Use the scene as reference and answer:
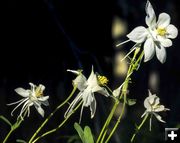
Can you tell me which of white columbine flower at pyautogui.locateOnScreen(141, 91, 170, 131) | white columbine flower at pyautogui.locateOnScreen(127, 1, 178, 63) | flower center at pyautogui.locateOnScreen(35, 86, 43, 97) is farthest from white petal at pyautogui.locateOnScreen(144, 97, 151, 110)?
flower center at pyautogui.locateOnScreen(35, 86, 43, 97)

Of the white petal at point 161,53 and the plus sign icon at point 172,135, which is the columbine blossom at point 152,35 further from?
the plus sign icon at point 172,135

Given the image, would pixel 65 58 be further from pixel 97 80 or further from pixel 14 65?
pixel 97 80

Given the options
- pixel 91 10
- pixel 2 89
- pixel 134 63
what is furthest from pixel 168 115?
pixel 134 63

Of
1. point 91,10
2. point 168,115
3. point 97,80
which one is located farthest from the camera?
point 168,115

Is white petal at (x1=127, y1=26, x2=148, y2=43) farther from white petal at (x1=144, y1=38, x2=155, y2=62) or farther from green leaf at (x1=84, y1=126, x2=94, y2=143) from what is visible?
green leaf at (x1=84, y1=126, x2=94, y2=143)

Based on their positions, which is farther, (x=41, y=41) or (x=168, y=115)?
(x=168, y=115)

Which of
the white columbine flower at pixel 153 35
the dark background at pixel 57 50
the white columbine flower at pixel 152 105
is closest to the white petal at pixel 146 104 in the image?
the white columbine flower at pixel 152 105

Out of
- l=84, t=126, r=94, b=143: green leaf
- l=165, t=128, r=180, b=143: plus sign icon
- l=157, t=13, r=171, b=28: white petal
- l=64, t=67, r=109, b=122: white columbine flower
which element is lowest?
l=165, t=128, r=180, b=143: plus sign icon

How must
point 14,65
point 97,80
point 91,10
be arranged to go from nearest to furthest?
1. point 97,80
2. point 14,65
3. point 91,10
